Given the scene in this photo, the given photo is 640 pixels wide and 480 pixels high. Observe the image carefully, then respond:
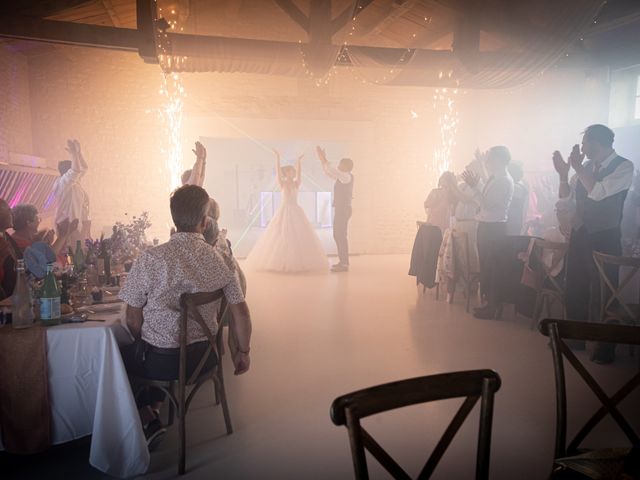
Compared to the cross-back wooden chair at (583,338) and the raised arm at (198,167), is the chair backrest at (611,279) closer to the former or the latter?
the cross-back wooden chair at (583,338)

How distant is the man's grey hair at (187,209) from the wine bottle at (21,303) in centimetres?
68

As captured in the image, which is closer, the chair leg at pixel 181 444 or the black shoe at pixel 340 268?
the chair leg at pixel 181 444

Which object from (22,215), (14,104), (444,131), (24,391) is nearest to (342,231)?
(444,131)

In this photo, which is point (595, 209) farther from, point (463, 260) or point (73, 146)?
point (73, 146)

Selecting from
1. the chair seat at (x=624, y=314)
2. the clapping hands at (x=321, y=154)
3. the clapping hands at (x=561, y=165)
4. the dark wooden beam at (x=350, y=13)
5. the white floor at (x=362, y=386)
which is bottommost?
the white floor at (x=362, y=386)

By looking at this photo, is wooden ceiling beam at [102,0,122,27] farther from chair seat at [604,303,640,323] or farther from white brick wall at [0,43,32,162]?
chair seat at [604,303,640,323]

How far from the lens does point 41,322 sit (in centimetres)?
222

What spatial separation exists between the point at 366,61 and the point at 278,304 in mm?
3122

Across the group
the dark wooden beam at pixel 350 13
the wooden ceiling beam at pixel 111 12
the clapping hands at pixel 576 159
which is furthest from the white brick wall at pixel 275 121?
the clapping hands at pixel 576 159

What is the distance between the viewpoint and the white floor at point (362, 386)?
2346mm

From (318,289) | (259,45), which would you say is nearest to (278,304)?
(318,289)

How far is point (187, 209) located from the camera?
2.34 metres

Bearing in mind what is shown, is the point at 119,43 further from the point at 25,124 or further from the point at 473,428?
the point at 473,428

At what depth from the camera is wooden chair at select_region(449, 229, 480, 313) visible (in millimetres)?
5277
